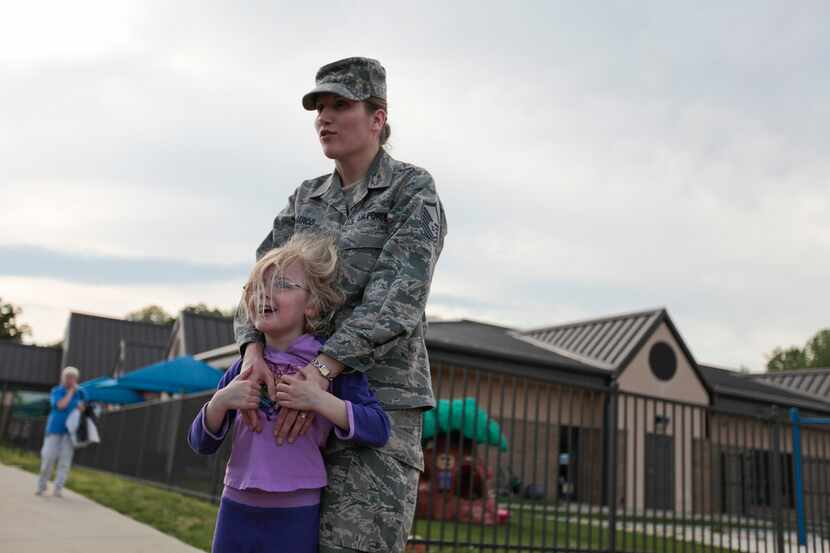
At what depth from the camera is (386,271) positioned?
208cm

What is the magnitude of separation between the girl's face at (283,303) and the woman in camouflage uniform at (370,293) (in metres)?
0.09

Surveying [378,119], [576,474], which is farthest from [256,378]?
[576,474]

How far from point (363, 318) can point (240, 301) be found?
1.54ft

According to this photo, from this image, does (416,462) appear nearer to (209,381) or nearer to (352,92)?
(352,92)

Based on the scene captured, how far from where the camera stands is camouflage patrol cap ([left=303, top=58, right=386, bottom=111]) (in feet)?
7.18

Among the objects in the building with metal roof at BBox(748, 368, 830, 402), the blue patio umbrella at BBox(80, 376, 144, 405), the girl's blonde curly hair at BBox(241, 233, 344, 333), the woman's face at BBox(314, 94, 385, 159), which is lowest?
the girl's blonde curly hair at BBox(241, 233, 344, 333)

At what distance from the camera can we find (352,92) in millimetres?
2197

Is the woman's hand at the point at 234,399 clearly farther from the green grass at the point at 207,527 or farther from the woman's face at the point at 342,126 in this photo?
the green grass at the point at 207,527

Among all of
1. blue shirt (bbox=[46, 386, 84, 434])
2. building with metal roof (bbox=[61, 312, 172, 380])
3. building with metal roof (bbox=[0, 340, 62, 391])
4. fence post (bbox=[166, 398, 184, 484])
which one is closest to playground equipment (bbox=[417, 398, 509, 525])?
fence post (bbox=[166, 398, 184, 484])

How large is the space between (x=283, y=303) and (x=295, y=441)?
1.24ft

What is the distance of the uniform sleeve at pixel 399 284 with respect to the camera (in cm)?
193

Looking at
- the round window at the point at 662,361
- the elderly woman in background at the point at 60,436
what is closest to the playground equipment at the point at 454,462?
the elderly woman in background at the point at 60,436

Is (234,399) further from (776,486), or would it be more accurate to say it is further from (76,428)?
(76,428)

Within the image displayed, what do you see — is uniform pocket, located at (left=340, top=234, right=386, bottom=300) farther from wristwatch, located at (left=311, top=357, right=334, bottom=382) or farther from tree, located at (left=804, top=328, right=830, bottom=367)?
tree, located at (left=804, top=328, right=830, bottom=367)
